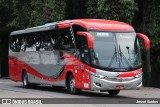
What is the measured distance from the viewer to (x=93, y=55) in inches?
760

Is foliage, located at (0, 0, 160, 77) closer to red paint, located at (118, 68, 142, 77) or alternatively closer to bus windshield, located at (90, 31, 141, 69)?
bus windshield, located at (90, 31, 141, 69)

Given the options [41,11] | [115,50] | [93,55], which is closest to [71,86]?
[93,55]

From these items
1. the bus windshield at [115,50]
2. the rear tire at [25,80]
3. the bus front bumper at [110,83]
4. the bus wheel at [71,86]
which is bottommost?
the rear tire at [25,80]

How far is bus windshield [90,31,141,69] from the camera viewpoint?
19344 millimetres

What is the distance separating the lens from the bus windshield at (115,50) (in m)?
19.3

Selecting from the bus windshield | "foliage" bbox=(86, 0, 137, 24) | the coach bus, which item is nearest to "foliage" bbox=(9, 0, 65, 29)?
"foliage" bbox=(86, 0, 137, 24)

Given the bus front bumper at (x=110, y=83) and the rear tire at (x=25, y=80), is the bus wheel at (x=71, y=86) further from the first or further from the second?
the rear tire at (x=25, y=80)

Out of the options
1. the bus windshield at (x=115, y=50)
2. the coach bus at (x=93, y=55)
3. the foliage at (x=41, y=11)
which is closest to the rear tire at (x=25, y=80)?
the coach bus at (x=93, y=55)

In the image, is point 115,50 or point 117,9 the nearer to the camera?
point 115,50

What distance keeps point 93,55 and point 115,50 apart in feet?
3.48

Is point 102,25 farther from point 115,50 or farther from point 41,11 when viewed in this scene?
point 41,11

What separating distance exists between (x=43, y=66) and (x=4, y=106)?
9.14 metres

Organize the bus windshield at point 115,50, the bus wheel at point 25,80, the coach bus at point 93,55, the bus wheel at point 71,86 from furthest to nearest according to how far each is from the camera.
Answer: the bus wheel at point 25,80 → the bus wheel at point 71,86 → the bus windshield at point 115,50 → the coach bus at point 93,55

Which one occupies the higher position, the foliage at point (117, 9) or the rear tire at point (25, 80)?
the foliage at point (117, 9)
